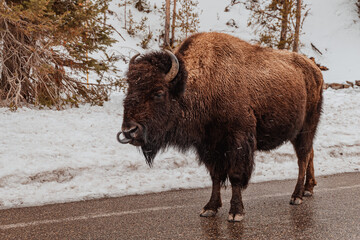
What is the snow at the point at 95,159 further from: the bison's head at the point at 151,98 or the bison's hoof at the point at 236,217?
the bison's hoof at the point at 236,217

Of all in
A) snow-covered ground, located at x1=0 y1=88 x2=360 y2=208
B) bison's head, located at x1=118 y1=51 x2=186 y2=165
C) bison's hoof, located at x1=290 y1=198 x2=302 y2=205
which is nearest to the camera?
bison's head, located at x1=118 y1=51 x2=186 y2=165

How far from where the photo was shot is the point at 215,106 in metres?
4.52

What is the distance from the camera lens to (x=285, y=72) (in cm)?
548

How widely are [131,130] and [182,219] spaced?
123 cm

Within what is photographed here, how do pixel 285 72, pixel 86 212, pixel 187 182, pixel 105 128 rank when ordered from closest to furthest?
pixel 86 212, pixel 285 72, pixel 187 182, pixel 105 128

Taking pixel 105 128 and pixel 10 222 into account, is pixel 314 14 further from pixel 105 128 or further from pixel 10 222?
pixel 10 222

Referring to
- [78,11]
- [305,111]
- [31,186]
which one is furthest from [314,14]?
[31,186]

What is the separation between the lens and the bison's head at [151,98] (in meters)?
3.89

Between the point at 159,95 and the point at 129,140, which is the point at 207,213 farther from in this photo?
the point at 159,95

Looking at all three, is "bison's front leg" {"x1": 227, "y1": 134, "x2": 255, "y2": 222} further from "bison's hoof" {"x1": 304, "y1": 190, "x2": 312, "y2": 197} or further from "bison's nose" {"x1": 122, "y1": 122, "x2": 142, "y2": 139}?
"bison's hoof" {"x1": 304, "y1": 190, "x2": 312, "y2": 197}

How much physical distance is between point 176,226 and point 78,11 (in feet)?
23.7

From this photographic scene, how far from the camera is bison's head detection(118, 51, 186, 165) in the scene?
389cm

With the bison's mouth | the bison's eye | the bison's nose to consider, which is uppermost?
the bison's eye

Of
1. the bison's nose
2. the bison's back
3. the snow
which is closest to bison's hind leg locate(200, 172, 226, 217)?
the snow
